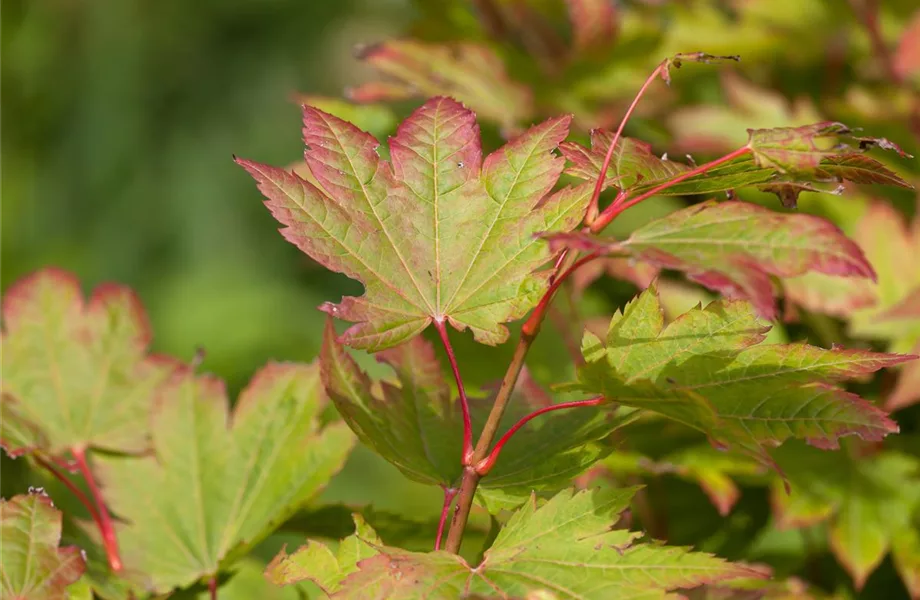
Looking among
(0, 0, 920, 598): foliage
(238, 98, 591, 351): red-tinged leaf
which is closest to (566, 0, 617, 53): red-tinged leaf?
(0, 0, 920, 598): foliage

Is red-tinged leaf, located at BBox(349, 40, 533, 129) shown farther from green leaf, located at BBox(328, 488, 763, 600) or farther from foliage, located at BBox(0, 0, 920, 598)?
green leaf, located at BBox(328, 488, 763, 600)

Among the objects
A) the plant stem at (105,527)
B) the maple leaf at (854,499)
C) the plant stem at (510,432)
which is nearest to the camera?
the plant stem at (510,432)

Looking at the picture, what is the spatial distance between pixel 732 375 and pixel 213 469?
0.48 metres

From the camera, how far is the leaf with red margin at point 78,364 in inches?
35.3

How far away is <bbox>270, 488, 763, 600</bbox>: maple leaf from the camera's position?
0.59 meters

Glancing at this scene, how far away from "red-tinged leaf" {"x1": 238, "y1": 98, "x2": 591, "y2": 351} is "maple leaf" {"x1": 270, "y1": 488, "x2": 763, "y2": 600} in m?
0.13

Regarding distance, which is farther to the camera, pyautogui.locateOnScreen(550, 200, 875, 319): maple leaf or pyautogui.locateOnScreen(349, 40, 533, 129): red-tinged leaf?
pyautogui.locateOnScreen(349, 40, 533, 129): red-tinged leaf

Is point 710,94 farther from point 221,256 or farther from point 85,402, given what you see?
point 221,256

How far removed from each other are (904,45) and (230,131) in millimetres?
3286

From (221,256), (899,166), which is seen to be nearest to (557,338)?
(899,166)

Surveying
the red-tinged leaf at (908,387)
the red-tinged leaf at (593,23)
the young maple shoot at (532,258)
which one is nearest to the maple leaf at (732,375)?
the young maple shoot at (532,258)

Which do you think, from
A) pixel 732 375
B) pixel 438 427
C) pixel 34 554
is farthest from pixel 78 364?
pixel 732 375

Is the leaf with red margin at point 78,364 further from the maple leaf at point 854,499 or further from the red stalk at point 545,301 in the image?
the maple leaf at point 854,499

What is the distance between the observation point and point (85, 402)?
2.99 feet
